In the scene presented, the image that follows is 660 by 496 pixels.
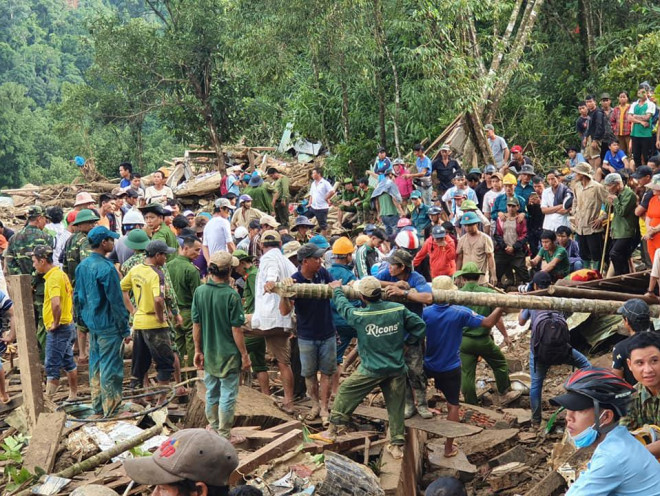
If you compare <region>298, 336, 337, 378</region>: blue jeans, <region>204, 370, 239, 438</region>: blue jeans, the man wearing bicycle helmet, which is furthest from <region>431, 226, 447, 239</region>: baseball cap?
the man wearing bicycle helmet

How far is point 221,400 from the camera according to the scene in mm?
8086

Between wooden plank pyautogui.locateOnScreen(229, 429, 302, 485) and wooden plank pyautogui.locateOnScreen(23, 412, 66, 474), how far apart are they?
1876mm

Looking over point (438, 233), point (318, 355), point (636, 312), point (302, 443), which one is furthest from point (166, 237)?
point (636, 312)

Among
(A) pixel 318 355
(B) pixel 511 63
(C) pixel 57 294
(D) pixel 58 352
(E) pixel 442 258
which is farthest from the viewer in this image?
(B) pixel 511 63

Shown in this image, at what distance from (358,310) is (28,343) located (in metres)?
3.42

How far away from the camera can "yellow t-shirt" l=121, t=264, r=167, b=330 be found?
9.16 m

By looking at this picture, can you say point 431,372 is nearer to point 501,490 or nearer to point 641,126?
point 501,490

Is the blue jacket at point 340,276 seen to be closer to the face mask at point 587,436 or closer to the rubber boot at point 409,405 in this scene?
the rubber boot at point 409,405

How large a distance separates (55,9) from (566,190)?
2710 inches

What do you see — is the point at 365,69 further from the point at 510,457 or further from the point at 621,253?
the point at 510,457

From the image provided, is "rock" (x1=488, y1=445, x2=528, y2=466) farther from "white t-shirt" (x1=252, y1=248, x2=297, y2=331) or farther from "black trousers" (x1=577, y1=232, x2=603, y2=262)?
"black trousers" (x1=577, y1=232, x2=603, y2=262)

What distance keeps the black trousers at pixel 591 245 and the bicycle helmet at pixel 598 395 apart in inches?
350

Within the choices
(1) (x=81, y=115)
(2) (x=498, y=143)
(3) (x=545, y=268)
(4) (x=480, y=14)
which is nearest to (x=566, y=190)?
(3) (x=545, y=268)

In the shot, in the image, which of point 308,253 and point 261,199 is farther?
point 261,199
